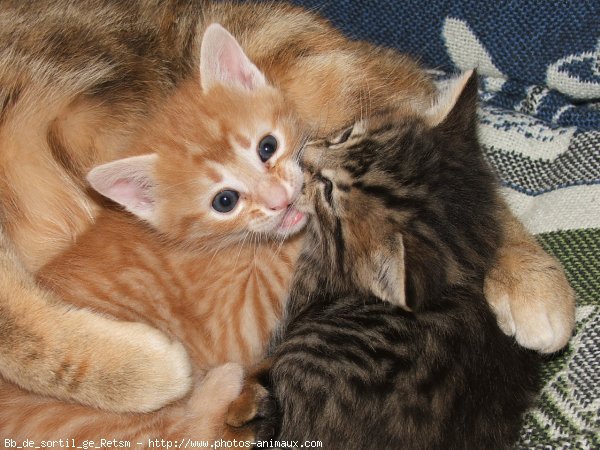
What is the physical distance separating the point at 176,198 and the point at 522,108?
126 cm

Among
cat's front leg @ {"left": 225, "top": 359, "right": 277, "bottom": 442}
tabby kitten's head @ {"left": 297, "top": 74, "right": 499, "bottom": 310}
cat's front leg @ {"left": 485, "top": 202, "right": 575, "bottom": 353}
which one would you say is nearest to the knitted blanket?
cat's front leg @ {"left": 485, "top": 202, "right": 575, "bottom": 353}

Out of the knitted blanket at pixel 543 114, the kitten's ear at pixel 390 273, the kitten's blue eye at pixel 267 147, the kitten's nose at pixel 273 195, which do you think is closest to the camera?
the kitten's ear at pixel 390 273

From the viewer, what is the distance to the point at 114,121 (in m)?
2.15

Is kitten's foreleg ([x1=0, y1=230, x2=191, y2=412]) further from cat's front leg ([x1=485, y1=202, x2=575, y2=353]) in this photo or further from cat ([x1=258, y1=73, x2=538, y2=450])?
cat's front leg ([x1=485, y1=202, x2=575, y2=353])

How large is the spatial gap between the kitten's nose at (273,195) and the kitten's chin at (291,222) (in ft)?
0.13

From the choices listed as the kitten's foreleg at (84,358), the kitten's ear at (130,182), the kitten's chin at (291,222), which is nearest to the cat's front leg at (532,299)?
the kitten's chin at (291,222)

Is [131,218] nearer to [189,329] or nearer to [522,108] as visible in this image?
[189,329]

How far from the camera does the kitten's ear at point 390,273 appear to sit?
1.54 metres

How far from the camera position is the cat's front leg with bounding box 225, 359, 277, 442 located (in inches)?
69.2

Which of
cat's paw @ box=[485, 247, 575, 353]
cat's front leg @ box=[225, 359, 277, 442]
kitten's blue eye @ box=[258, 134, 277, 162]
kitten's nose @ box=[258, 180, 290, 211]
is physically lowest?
cat's front leg @ box=[225, 359, 277, 442]

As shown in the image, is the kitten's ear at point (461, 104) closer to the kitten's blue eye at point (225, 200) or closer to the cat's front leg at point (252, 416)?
the kitten's blue eye at point (225, 200)

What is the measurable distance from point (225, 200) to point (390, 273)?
588 mm

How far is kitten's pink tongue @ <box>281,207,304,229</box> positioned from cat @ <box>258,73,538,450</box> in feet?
0.11

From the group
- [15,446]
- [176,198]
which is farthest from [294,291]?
[15,446]
